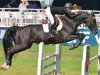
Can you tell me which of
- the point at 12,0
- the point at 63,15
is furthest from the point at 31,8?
the point at 63,15

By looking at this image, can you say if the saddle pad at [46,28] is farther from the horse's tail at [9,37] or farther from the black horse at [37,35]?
the horse's tail at [9,37]

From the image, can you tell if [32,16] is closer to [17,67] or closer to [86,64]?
[17,67]

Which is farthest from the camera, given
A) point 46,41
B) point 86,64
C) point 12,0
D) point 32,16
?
point 12,0

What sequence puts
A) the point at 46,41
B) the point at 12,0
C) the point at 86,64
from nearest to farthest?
the point at 86,64
the point at 46,41
the point at 12,0

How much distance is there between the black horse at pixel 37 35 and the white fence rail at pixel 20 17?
9.49 metres

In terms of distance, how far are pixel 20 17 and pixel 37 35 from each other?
9.86 m

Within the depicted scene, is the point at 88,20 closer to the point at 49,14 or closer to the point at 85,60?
the point at 49,14

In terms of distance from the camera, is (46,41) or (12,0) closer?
(46,41)

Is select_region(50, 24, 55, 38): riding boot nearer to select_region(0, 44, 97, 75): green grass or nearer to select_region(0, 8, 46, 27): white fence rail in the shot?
select_region(0, 44, 97, 75): green grass

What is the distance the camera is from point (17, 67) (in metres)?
15.5

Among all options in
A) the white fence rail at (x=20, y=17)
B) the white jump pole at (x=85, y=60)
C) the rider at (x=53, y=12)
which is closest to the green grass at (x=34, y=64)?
the rider at (x=53, y=12)

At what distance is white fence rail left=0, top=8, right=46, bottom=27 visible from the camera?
2300 cm

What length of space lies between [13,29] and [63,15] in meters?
1.52

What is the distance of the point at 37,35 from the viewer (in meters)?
13.3
